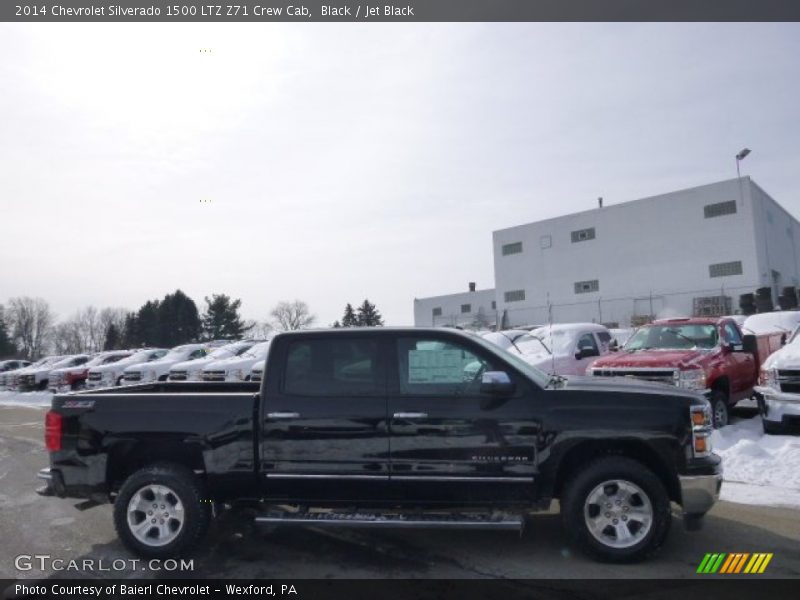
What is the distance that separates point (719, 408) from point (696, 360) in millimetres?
1000

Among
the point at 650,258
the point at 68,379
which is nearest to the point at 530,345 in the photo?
the point at 68,379

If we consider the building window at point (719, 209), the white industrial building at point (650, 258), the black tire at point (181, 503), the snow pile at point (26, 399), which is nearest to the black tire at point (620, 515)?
the black tire at point (181, 503)

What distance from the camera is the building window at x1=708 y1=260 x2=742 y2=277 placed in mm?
32062

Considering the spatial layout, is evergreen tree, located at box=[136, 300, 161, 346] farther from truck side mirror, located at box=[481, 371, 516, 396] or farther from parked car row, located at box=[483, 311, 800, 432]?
truck side mirror, located at box=[481, 371, 516, 396]

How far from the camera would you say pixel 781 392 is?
29.6ft

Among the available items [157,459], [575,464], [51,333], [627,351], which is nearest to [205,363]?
[627,351]

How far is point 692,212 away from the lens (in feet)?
112

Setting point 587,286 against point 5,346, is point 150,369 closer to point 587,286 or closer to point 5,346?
point 587,286

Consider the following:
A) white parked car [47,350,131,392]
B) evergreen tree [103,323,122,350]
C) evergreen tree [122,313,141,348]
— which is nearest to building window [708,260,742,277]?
white parked car [47,350,131,392]

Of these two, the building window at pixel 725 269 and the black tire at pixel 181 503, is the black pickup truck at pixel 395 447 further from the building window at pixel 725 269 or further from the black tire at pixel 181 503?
the building window at pixel 725 269

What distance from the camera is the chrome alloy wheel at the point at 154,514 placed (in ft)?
17.0

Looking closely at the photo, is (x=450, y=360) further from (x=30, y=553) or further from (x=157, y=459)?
(x=30, y=553)

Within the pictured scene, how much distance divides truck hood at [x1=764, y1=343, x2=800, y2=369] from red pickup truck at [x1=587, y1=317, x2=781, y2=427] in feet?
1.75

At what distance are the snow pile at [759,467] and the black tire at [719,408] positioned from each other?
240mm
